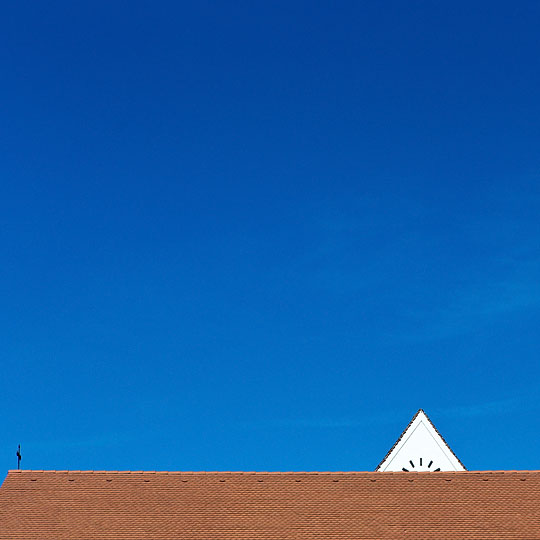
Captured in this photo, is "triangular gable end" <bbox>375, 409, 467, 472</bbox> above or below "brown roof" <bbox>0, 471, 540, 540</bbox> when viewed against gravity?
above

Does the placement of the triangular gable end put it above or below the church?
above

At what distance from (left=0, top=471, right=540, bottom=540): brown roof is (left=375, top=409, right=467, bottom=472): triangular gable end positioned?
8.46 m

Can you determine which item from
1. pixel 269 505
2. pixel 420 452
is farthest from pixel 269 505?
pixel 420 452

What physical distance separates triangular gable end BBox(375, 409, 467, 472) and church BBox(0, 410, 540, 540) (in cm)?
846

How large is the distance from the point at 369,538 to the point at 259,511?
378 cm

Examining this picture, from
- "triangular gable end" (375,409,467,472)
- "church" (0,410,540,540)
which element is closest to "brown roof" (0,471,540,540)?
"church" (0,410,540,540)

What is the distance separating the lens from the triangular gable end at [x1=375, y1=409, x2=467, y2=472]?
125 feet

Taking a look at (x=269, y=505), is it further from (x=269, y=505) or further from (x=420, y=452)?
(x=420, y=452)

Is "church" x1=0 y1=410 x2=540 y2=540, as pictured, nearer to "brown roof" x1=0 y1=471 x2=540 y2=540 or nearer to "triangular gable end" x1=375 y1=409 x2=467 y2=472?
"brown roof" x1=0 y1=471 x2=540 y2=540

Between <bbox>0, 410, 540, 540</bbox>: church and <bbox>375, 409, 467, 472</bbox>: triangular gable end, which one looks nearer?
<bbox>0, 410, 540, 540</bbox>: church

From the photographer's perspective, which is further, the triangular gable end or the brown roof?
the triangular gable end

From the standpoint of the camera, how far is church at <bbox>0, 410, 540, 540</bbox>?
26453 millimetres

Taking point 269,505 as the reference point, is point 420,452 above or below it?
above

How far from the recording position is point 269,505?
92.0ft
